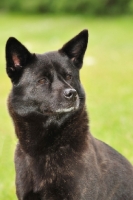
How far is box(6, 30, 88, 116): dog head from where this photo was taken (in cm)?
423

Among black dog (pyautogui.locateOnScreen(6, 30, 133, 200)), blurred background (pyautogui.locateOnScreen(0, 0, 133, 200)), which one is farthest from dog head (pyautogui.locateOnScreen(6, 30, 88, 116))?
blurred background (pyautogui.locateOnScreen(0, 0, 133, 200))

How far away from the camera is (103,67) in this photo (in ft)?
51.3

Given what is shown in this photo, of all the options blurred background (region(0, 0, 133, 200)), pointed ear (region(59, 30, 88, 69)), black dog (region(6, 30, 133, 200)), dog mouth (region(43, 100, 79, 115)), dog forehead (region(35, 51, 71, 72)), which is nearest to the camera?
black dog (region(6, 30, 133, 200))

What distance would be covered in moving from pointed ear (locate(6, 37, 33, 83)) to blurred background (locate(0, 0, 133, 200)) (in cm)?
70

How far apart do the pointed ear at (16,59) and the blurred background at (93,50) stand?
2.31 feet

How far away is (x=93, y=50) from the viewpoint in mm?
19531

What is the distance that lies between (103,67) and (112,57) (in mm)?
2575

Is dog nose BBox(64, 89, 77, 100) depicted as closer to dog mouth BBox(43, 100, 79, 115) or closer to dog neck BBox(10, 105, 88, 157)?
dog mouth BBox(43, 100, 79, 115)

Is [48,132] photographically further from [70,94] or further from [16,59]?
[16,59]

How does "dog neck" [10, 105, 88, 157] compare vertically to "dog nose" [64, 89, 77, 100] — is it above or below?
below

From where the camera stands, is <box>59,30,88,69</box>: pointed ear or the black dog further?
<box>59,30,88,69</box>: pointed ear

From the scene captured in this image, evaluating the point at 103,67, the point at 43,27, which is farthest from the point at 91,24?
the point at 103,67

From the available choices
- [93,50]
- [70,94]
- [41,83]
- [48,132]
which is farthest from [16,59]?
[93,50]

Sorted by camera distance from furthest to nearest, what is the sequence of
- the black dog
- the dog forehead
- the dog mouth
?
the dog forehead < the dog mouth < the black dog
